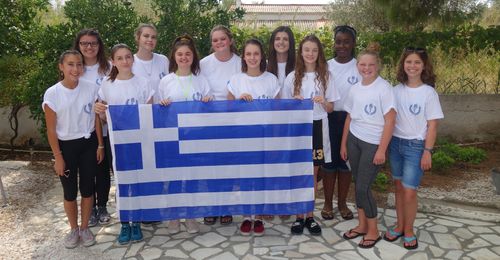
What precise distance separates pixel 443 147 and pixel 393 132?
10.7 ft

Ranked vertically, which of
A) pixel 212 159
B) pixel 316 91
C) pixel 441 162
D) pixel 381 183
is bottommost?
pixel 381 183

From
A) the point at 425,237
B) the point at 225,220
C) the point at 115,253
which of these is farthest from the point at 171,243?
the point at 425,237

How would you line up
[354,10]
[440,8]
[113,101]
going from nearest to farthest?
[113,101], [440,8], [354,10]

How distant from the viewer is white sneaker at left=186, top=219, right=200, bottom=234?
4.18 m

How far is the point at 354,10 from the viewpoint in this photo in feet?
59.8

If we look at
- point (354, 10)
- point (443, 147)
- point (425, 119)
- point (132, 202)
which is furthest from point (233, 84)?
point (354, 10)

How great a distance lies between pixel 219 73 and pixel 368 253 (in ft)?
6.61

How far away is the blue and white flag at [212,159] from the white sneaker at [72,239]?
1.42ft

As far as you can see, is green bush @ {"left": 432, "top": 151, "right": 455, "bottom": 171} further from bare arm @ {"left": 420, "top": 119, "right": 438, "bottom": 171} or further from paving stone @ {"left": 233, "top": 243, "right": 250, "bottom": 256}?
paving stone @ {"left": 233, "top": 243, "right": 250, "bottom": 256}

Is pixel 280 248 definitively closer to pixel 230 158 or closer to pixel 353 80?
pixel 230 158

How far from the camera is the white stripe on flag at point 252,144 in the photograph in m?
3.94

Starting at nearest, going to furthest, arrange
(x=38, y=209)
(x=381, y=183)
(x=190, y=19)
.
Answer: (x=38, y=209) < (x=381, y=183) < (x=190, y=19)

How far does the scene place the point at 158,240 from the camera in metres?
4.04

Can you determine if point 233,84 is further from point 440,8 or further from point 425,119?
point 440,8
